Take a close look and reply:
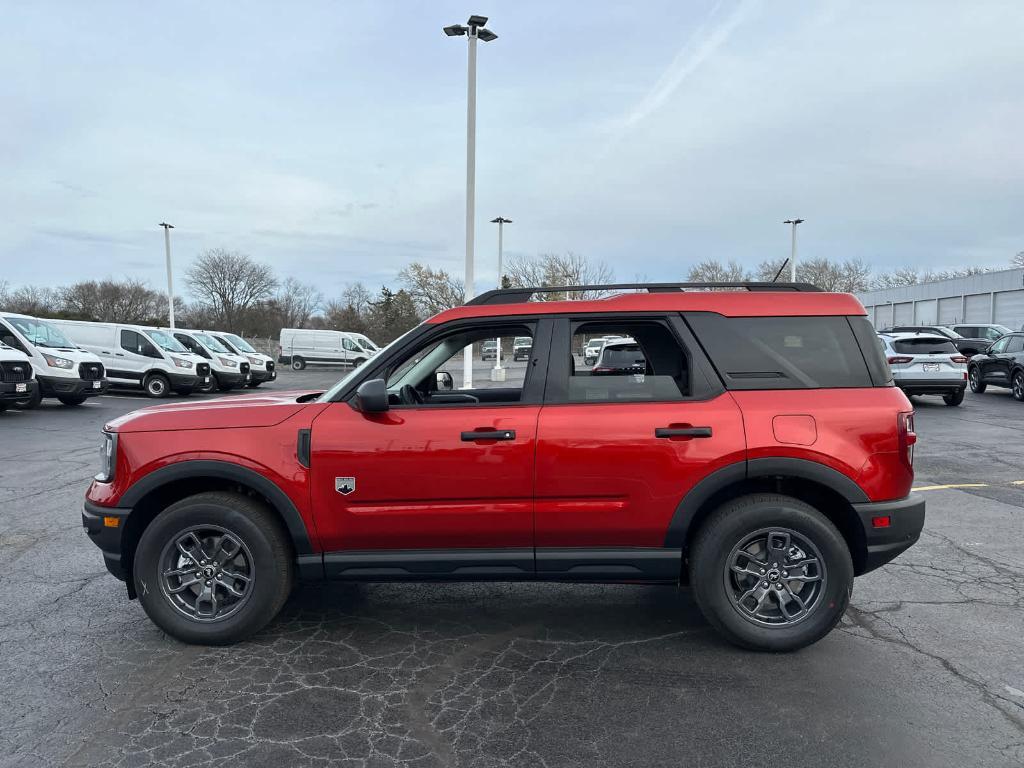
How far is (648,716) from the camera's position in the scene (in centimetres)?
307

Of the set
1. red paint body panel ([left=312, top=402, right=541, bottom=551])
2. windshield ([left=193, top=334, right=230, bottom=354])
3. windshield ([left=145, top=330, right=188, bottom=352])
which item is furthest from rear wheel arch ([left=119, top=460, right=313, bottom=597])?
windshield ([left=193, top=334, right=230, bottom=354])

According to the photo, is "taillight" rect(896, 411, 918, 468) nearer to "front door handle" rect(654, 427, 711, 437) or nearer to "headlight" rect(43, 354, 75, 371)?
"front door handle" rect(654, 427, 711, 437)

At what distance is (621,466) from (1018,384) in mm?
18020

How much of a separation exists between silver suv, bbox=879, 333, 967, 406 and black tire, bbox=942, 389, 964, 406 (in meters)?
0.27

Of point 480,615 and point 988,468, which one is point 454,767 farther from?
point 988,468

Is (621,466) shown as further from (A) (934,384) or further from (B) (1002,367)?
(B) (1002,367)

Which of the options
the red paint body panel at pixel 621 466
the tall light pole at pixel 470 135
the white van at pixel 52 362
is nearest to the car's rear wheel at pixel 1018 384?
the tall light pole at pixel 470 135

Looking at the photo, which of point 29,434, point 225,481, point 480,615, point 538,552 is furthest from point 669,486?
point 29,434

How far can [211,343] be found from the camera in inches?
909

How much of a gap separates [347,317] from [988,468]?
69.6 meters

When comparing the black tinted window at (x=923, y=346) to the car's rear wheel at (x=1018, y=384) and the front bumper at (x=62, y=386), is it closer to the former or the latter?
the car's rear wheel at (x=1018, y=384)

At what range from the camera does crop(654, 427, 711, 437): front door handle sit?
362 cm

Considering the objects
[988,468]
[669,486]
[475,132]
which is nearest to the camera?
[669,486]

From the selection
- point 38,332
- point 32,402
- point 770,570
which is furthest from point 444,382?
point 38,332
